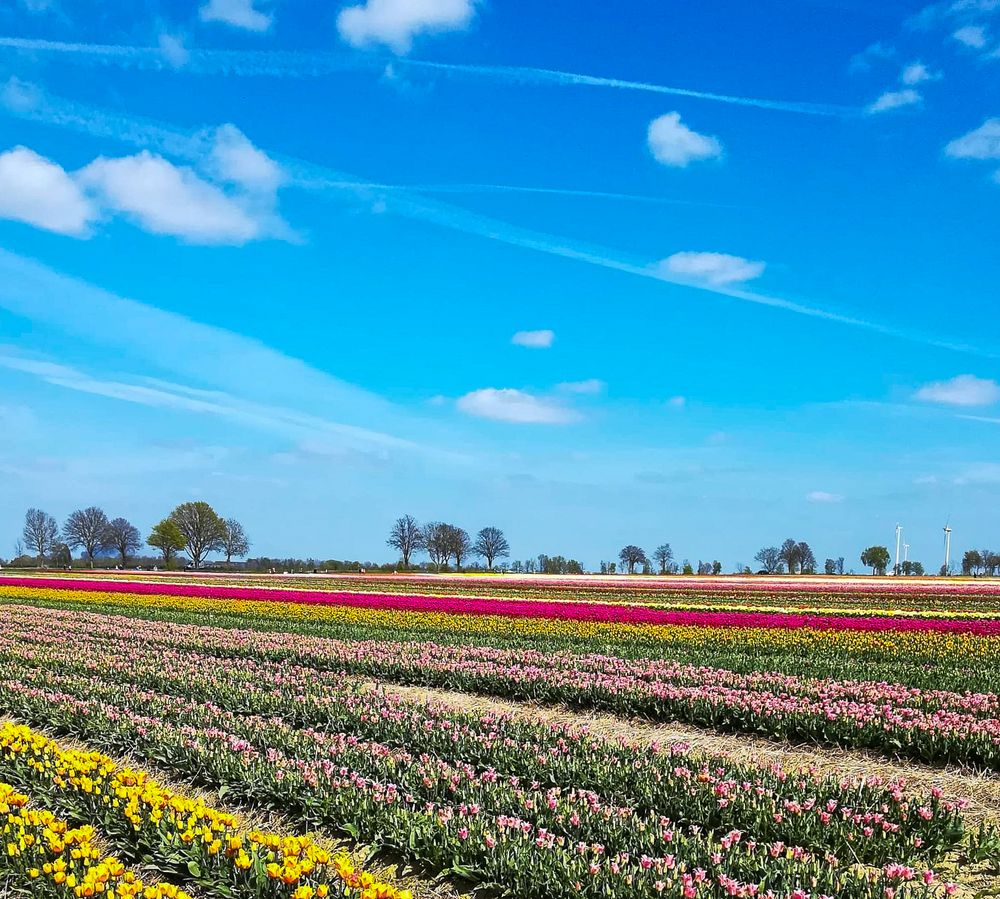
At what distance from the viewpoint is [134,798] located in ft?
23.8

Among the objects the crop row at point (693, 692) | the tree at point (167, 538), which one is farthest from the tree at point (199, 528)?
the crop row at point (693, 692)

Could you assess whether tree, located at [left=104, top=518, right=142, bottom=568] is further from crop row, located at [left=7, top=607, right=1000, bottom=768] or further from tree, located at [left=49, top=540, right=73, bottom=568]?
crop row, located at [left=7, top=607, right=1000, bottom=768]

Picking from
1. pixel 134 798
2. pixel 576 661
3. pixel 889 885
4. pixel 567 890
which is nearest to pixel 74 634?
pixel 576 661

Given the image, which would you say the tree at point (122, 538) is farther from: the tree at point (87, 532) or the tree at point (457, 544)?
the tree at point (457, 544)

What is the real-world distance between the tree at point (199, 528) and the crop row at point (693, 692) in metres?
102

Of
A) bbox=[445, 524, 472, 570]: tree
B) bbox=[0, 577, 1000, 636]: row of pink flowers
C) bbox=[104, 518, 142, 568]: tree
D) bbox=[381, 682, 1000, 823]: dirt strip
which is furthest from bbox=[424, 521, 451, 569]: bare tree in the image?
bbox=[381, 682, 1000, 823]: dirt strip

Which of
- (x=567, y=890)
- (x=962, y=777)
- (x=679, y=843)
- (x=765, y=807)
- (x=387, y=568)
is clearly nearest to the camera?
(x=567, y=890)

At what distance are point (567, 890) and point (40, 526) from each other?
138114mm

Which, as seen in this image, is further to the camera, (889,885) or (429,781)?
(429,781)

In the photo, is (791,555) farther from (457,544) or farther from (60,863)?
(60,863)

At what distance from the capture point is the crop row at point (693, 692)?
33.0ft

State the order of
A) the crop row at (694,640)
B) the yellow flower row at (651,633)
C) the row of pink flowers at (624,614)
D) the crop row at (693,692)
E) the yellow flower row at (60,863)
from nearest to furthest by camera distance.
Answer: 1. the yellow flower row at (60,863)
2. the crop row at (693,692)
3. the crop row at (694,640)
4. the yellow flower row at (651,633)
5. the row of pink flowers at (624,614)

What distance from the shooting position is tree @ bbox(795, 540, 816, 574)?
403 ft

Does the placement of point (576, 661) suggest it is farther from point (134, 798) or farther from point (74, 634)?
point (74, 634)
